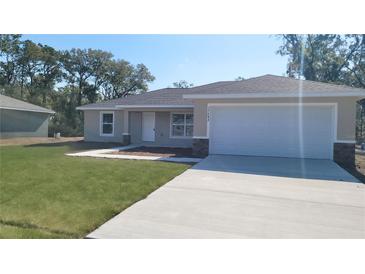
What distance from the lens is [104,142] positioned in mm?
19109

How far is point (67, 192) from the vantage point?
6227 millimetres

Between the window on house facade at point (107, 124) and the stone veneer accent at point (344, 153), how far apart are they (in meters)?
13.3

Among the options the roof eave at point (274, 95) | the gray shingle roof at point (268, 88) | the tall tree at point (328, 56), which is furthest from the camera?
the tall tree at point (328, 56)

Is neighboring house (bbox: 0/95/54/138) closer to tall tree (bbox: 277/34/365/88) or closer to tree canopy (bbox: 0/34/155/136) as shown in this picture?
tree canopy (bbox: 0/34/155/136)

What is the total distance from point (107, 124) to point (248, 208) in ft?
51.3

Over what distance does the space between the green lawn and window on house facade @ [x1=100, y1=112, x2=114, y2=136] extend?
9.59m

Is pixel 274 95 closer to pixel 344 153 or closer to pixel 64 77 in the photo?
pixel 344 153

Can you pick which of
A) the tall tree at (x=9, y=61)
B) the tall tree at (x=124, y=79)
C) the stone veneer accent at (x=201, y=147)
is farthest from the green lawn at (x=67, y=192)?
the tall tree at (x=124, y=79)

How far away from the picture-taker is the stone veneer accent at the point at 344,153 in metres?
11.3

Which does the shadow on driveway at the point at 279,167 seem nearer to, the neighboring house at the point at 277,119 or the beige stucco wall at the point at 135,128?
the neighboring house at the point at 277,119

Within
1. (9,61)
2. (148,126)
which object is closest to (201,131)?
(148,126)
